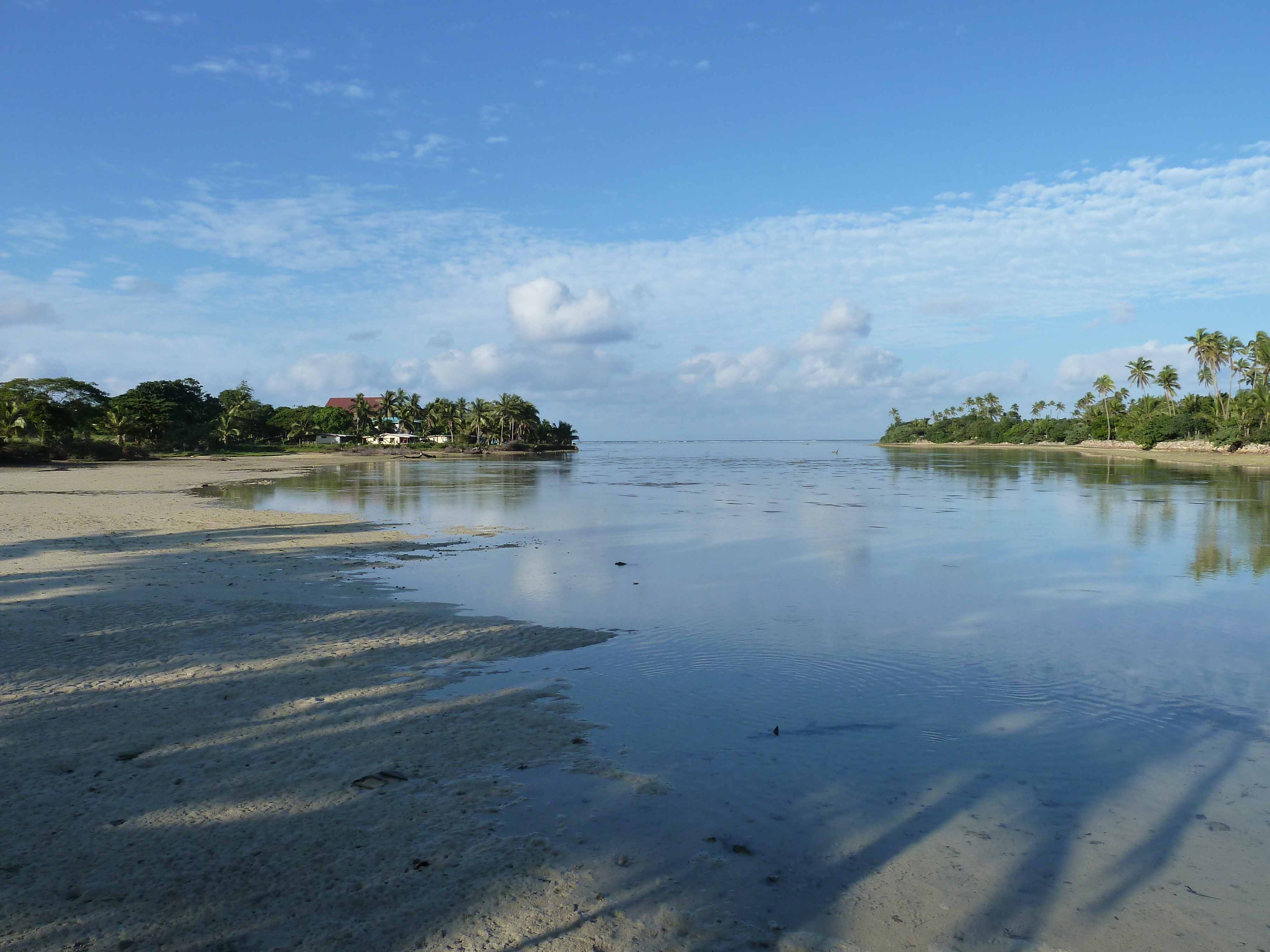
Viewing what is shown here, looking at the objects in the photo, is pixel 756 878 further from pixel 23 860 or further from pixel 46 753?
pixel 46 753

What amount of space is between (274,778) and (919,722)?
600 centimetres

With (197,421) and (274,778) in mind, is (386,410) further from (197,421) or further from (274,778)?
(274,778)

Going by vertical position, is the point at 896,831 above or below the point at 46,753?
below

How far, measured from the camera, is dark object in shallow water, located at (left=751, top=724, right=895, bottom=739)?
7.18 m

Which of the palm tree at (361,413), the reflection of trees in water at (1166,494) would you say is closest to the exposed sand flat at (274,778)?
the reflection of trees in water at (1166,494)

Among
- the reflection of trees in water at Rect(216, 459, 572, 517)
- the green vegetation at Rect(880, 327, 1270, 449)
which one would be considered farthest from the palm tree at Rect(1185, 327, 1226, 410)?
the reflection of trees in water at Rect(216, 459, 572, 517)

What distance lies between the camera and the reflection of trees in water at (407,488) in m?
31.7

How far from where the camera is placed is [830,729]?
7.36 metres

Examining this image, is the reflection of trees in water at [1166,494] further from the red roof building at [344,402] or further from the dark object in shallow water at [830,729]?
the red roof building at [344,402]

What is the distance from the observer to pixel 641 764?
6367mm

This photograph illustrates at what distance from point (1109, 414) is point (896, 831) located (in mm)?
181036

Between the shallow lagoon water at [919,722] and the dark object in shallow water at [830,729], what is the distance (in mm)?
39

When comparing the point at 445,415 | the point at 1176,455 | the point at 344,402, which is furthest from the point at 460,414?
the point at 1176,455

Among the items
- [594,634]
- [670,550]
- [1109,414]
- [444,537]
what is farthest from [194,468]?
[1109,414]
